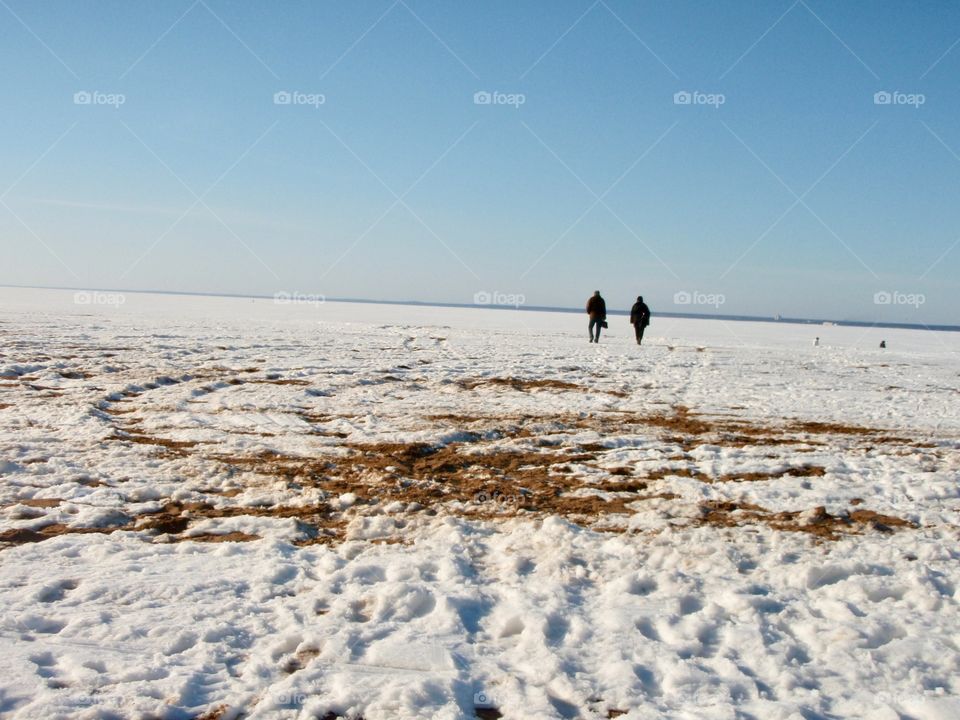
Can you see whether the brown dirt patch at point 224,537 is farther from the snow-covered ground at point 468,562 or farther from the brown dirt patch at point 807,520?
the brown dirt patch at point 807,520

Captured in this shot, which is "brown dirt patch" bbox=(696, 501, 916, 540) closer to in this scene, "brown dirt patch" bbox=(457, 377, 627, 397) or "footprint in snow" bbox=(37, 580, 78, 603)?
"footprint in snow" bbox=(37, 580, 78, 603)

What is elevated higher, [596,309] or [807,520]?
[596,309]

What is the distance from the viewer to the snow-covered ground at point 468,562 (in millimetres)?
3072

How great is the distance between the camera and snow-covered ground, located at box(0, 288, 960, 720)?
307 cm

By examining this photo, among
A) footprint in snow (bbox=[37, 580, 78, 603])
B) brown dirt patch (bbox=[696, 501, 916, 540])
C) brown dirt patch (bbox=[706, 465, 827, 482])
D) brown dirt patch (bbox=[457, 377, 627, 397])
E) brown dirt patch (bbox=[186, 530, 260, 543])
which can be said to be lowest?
footprint in snow (bbox=[37, 580, 78, 603])

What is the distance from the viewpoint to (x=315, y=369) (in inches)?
520

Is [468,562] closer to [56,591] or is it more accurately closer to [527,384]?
[56,591]

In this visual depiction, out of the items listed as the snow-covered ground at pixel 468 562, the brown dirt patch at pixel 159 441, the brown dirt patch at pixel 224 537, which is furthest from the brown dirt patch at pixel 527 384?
the brown dirt patch at pixel 224 537

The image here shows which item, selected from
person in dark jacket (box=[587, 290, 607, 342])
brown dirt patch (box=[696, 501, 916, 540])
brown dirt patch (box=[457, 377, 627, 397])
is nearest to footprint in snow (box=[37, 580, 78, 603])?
brown dirt patch (box=[696, 501, 916, 540])

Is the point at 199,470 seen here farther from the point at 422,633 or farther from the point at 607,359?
the point at 607,359

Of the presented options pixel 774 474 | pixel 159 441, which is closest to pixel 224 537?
pixel 159 441

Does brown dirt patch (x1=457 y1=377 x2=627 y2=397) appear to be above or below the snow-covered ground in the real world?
above

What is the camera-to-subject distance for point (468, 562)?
443cm

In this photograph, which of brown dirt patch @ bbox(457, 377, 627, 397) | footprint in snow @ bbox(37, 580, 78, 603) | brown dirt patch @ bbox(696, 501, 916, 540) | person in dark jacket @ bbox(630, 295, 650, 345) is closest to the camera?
footprint in snow @ bbox(37, 580, 78, 603)
